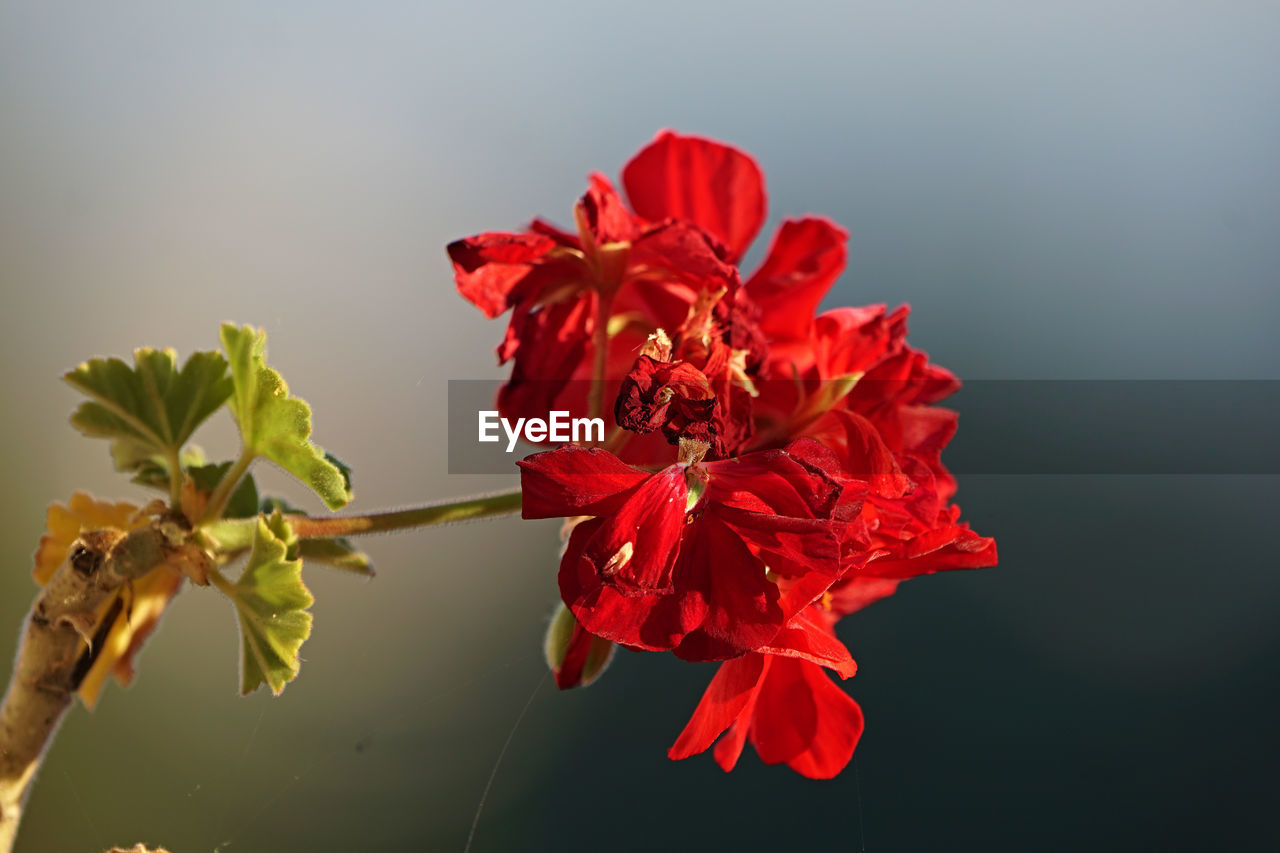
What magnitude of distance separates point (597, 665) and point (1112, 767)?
0.50 metres

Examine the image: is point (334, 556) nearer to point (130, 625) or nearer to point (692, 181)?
point (130, 625)

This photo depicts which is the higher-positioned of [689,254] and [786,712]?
[689,254]

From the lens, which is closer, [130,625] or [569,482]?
[569,482]

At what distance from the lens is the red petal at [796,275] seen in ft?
1.06

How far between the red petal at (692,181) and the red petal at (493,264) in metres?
0.07

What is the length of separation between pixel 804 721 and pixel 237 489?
0.20 metres

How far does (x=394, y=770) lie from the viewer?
0.40 m

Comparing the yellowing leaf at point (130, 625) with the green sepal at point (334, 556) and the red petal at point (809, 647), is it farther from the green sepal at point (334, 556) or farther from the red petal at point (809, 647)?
the red petal at point (809, 647)

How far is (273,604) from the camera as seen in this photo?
0.28 metres

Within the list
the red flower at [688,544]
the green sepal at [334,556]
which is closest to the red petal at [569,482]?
the red flower at [688,544]

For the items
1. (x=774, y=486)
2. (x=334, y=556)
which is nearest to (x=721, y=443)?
(x=774, y=486)

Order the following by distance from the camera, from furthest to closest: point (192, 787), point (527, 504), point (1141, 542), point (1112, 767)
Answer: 1. point (1141, 542)
2. point (1112, 767)
3. point (192, 787)
4. point (527, 504)

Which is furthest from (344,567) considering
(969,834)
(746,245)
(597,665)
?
(969,834)

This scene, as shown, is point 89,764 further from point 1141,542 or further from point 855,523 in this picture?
point 1141,542
